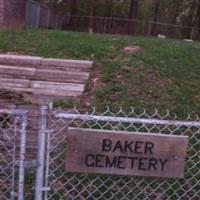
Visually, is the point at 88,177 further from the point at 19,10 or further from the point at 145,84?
the point at 19,10

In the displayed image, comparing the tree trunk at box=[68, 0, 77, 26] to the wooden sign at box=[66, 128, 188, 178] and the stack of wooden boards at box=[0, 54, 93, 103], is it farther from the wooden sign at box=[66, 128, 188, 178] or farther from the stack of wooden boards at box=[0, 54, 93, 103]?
the wooden sign at box=[66, 128, 188, 178]

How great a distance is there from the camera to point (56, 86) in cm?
678

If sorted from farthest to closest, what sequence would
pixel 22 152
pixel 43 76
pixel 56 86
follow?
pixel 43 76, pixel 56 86, pixel 22 152

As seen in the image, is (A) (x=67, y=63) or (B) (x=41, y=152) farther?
(A) (x=67, y=63)

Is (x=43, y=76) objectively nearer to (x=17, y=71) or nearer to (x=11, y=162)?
(x=17, y=71)

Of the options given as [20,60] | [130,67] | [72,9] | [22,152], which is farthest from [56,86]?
[72,9]

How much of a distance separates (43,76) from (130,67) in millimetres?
1127

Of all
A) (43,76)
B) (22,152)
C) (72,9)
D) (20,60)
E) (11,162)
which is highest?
(22,152)

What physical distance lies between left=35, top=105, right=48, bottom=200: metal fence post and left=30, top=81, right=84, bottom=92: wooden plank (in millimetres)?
3428

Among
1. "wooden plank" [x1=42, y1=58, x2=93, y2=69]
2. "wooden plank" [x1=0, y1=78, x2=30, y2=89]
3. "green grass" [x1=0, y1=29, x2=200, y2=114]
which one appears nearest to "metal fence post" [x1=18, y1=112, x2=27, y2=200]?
"green grass" [x1=0, y1=29, x2=200, y2=114]

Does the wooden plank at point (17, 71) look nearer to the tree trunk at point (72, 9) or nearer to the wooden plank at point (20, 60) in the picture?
the wooden plank at point (20, 60)

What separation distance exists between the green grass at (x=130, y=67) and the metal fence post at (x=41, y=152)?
287 cm

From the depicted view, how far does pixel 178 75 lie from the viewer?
23.5 ft

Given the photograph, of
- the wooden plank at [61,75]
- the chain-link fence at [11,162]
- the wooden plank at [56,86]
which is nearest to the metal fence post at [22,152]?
the chain-link fence at [11,162]
